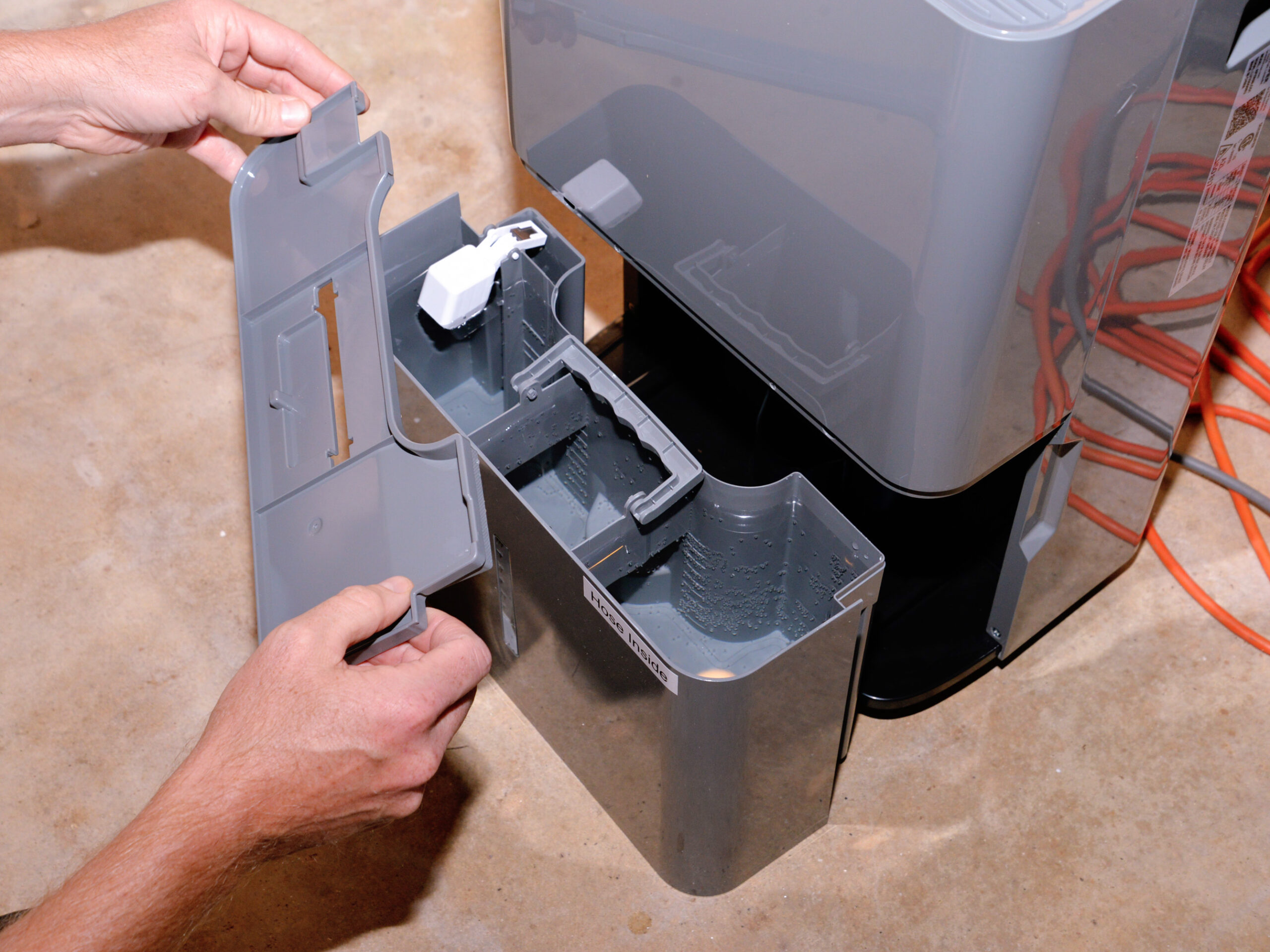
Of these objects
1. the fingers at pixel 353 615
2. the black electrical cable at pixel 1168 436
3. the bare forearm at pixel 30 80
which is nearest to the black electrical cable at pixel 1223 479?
the black electrical cable at pixel 1168 436

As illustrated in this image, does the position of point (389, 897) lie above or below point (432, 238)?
below

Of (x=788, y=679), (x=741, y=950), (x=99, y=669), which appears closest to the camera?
(x=788, y=679)

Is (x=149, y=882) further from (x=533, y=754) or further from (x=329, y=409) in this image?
(x=533, y=754)

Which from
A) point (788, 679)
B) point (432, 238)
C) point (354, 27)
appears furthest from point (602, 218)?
point (354, 27)

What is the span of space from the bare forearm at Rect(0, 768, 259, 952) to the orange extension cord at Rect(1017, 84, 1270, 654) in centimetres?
68

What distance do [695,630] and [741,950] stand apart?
1.07ft

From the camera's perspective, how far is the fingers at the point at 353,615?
892mm

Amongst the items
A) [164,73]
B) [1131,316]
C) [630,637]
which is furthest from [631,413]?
[164,73]

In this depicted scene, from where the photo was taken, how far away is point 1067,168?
79cm

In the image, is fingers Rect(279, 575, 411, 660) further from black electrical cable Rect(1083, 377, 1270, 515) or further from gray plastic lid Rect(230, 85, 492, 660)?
black electrical cable Rect(1083, 377, 1270, 515)

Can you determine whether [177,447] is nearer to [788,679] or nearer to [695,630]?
[695,630]

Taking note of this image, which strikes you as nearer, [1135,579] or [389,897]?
[389,897]

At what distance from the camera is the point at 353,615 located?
0.90m

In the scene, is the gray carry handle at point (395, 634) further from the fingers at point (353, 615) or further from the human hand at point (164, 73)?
the human hand at point (164, 73)
